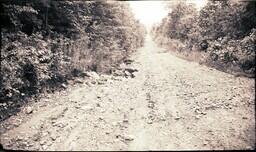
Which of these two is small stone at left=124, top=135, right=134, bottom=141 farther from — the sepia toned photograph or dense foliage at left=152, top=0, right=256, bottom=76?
dense foliage at left=152, top=0, right=256, bottom=76

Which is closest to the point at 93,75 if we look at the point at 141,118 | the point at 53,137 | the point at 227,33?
the point at 141,118

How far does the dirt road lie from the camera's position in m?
5.02

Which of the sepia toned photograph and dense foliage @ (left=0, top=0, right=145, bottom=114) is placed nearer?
the sepia toned photograph

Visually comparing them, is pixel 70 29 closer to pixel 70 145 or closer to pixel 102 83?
pixel 102 83

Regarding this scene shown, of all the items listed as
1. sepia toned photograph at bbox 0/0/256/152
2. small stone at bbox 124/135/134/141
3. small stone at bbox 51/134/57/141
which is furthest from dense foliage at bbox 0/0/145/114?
small stone at bbox 124/135/134/141

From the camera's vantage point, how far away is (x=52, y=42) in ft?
28.1

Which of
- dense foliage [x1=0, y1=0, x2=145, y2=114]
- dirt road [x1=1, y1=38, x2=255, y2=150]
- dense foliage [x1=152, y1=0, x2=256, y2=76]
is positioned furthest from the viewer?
dense foliage [x1=152, y1=0, x2=256, y2=76]

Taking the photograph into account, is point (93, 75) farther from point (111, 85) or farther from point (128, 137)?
point (128, 137)

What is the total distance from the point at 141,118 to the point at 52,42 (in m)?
3.96

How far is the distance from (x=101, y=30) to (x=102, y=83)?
3237 mm

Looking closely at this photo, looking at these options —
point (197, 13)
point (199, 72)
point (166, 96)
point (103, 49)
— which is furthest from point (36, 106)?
point (197, 13)

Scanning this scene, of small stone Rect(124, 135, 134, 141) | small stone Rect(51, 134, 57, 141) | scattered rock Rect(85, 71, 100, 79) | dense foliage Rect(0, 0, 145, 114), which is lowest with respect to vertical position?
small stone Rect(51, 134, 57, 141)

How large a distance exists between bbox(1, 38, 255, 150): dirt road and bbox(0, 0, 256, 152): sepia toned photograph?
2 centimetres

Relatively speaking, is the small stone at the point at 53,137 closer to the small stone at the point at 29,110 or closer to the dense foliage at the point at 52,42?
the small stone at the point at 29,110
